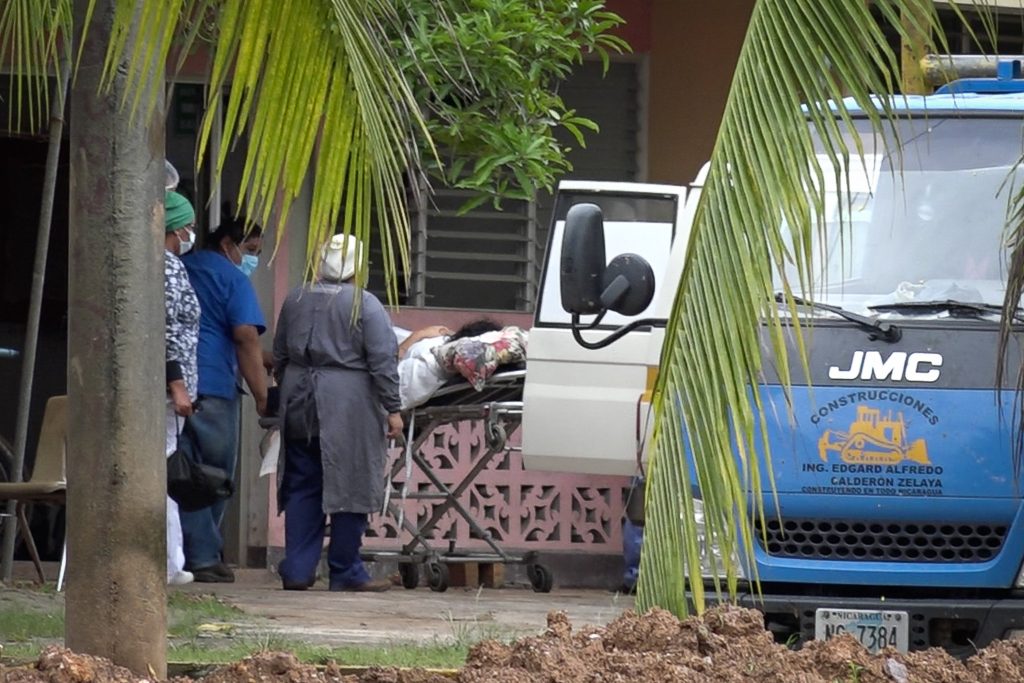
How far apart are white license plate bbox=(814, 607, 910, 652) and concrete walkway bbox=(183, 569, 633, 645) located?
164cm

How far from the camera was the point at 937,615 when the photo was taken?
5.77 metres

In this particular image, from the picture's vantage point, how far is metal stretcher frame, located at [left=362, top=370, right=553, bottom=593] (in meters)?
9.76

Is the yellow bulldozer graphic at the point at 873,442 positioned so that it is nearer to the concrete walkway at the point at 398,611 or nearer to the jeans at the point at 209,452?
the concrete walkway at the point at 398,611

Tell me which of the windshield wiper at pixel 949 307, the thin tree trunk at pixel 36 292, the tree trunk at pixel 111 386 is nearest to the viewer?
the tree trunk at pixel 111 386

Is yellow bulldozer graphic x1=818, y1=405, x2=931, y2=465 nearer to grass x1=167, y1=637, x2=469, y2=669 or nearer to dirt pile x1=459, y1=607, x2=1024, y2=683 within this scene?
dirt pile x1=459, y1=607, x2=1024, y2=683

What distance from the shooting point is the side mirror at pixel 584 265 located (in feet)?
19.3

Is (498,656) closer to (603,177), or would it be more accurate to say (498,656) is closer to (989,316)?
(989,316)

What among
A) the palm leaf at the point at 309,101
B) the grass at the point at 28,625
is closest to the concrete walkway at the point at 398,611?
the grass at the point at 28,625

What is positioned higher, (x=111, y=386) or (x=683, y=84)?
(x=683, y=84)

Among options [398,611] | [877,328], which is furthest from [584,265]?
[398,611]

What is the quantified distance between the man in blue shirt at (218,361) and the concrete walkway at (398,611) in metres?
0.26

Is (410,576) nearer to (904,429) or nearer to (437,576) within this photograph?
(437,576)

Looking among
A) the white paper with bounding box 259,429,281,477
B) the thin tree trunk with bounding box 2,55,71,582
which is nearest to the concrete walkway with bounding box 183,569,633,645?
the white paper with bounding box 259,429,281,477

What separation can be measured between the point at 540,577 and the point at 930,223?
4.94m
